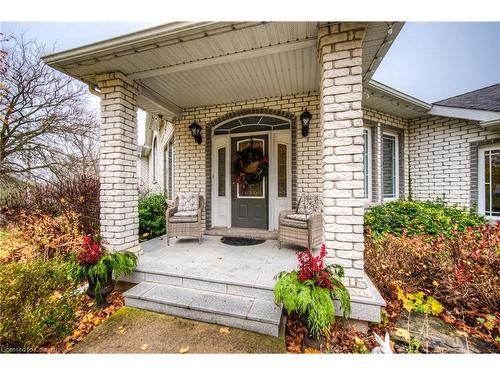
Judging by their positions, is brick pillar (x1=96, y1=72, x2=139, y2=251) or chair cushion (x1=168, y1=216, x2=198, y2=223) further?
chair cushion (x1=168, y1=216, x2=198, y2=223)

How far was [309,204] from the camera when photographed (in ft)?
12.0

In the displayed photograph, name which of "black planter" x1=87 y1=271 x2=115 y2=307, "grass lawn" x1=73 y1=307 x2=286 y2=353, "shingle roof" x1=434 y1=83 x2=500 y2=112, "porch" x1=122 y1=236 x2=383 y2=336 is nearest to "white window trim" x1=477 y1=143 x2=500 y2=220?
"shingle roof" x1=434 y1=83 x2=500 y2=112

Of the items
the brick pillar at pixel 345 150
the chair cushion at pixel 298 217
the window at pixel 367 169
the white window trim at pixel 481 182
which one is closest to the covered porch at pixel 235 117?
the brick pillar at pixel 345 150

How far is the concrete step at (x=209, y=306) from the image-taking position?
1.87m

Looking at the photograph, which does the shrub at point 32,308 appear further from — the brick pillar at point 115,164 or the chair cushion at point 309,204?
the chair cushion at point 309,204

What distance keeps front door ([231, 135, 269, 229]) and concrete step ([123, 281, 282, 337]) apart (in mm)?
2357

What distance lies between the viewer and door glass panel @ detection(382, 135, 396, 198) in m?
5.05

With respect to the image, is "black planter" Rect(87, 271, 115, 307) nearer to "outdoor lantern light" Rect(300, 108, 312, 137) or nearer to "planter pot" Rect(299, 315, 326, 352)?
"planter pot" Rect(299, 315, 326, 352)

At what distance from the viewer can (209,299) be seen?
84.6 inches

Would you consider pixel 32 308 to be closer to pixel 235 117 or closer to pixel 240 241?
pixel 240 241

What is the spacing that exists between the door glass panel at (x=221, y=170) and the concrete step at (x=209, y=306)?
258cm

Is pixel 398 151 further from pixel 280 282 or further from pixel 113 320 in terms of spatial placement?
pixel 113 320
